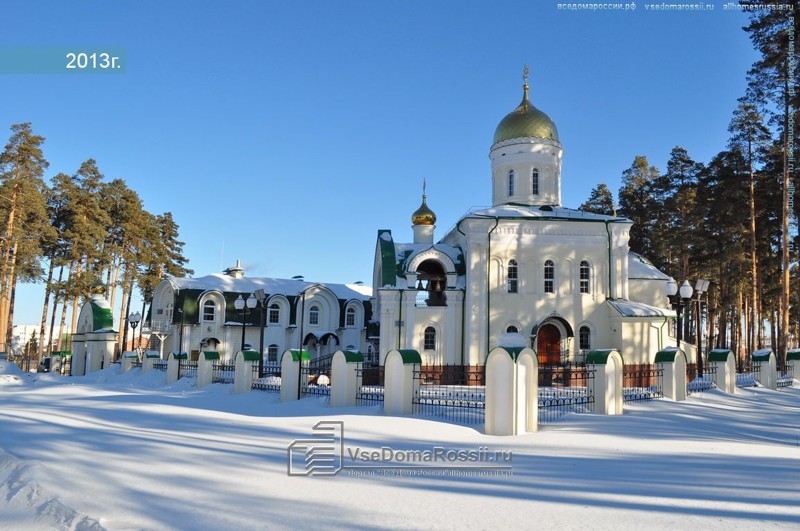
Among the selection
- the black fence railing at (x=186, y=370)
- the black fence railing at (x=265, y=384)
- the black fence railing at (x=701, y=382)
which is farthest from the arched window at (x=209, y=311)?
the black fence railing at (x=701, y=382)

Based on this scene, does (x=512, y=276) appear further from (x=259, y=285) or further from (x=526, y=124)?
(x=259, y=285)

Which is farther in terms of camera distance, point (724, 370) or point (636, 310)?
point (636, 310)

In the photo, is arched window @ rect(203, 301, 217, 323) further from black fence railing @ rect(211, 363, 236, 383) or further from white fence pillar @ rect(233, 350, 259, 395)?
white fence pillar @ rect(233, 350, 259, 395)

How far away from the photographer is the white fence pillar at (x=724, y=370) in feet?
59.2

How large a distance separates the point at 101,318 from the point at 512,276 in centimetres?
2318

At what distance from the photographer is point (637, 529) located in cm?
601

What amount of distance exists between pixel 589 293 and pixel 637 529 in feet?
62.1

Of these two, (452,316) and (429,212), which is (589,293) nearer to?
(452,316)

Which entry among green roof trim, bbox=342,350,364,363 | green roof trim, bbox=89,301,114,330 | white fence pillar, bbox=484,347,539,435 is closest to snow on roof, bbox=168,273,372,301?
green roof trim, bbox=89,301,114,330

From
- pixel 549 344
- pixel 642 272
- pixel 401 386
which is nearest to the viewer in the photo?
pixel 401 386

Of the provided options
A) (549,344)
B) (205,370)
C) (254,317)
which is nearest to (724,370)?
(549,344)

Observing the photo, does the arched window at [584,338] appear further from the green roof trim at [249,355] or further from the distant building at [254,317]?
the green roof trim at [249,355]

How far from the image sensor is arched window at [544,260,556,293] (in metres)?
24.2

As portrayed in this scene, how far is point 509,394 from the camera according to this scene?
1145 centimetres
